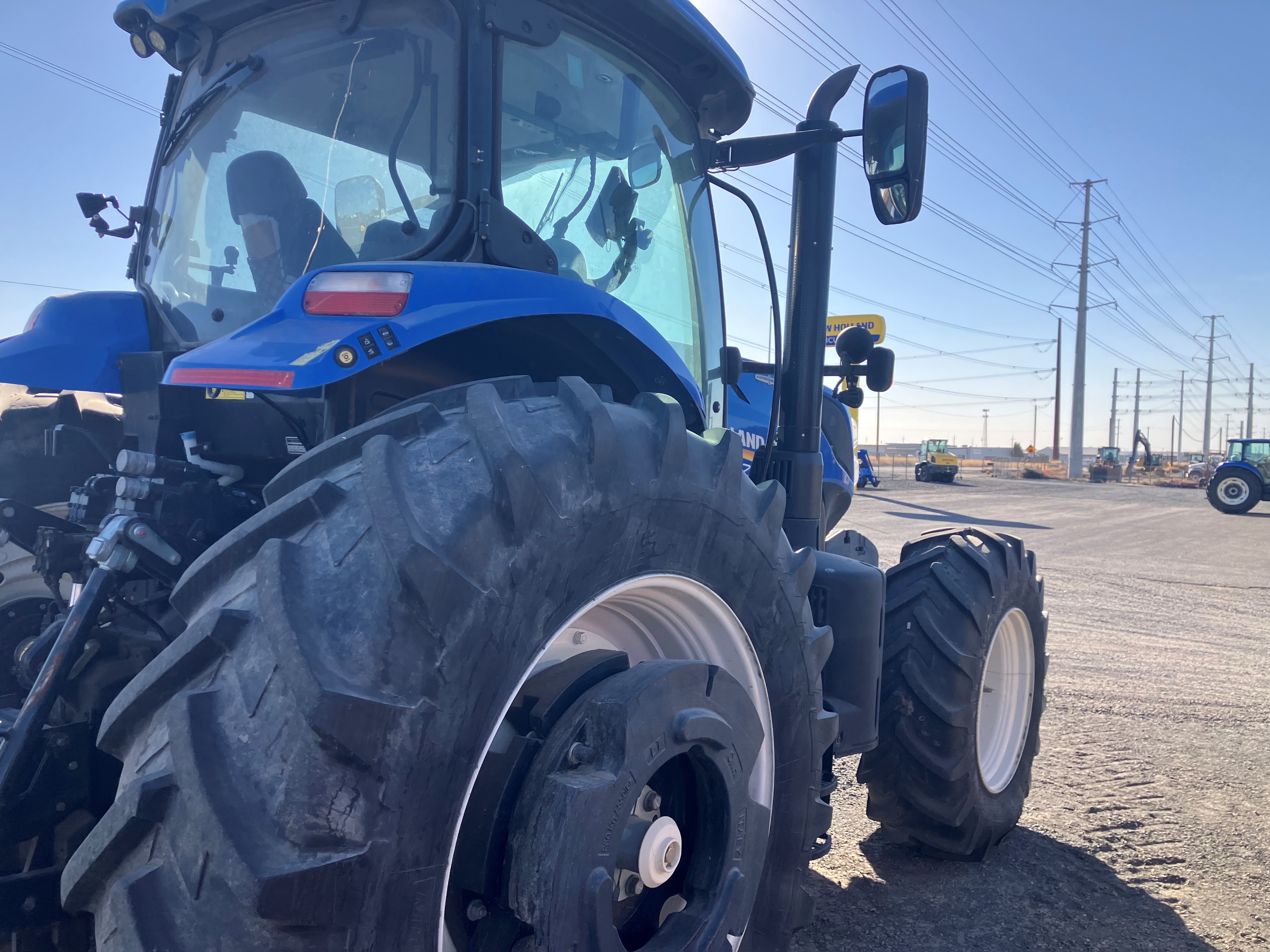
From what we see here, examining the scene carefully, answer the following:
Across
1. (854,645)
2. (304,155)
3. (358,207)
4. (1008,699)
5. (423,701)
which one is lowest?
(1008,699)

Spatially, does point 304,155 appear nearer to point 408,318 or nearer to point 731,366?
point 408,318

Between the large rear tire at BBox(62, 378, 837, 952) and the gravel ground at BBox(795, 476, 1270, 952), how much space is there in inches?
54.5

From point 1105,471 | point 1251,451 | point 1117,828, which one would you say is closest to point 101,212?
point 1117,828

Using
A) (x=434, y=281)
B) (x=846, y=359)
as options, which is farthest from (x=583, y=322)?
(x=846, y=359)

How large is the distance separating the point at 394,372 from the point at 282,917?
1.13 meters

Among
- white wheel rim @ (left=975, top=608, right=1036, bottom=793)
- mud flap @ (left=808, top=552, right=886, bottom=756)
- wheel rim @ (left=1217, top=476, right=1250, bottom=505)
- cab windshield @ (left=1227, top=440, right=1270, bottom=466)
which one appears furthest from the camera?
cab windshield @ (left=1227, top=440, right=1270, bottom=466)

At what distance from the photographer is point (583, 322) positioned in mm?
1966

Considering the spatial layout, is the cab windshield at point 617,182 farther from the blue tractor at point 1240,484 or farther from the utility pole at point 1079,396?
the utility pole at point 1079,396

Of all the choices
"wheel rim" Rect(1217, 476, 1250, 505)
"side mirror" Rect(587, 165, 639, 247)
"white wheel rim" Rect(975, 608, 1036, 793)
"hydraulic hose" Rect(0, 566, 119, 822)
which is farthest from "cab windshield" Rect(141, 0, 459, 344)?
"wheel rim" Rect(1217, 476, 1250, 505)

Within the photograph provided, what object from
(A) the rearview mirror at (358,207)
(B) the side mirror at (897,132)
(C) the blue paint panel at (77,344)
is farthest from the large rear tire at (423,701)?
(B) the side mirror at (897,132)

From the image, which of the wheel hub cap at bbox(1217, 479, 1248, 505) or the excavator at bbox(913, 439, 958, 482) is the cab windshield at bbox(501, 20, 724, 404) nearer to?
the wheel hub cap at bbox(1217, 479, 1248, 505)

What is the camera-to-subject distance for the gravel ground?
2631mm

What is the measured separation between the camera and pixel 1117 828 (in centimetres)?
332

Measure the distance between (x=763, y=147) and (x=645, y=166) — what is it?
51cm
